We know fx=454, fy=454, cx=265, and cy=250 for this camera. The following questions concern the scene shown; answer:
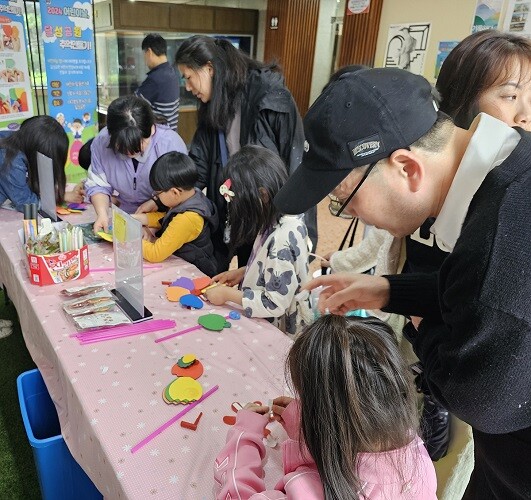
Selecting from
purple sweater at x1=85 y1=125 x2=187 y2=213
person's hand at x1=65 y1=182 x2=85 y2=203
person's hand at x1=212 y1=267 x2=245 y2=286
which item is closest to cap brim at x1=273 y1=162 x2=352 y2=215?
person's hand at x1=212 y1=267 x2=245 y2=286

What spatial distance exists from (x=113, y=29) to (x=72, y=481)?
6.48 metres

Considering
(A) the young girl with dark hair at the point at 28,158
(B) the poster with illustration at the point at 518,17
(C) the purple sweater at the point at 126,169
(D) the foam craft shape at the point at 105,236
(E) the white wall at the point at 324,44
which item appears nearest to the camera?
(D) the foam craft shape at the point at 105,236

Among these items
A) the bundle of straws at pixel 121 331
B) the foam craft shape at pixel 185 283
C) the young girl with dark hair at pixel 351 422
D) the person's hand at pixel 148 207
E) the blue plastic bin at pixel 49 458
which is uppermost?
the young girl with dark hair at pixel 351 422

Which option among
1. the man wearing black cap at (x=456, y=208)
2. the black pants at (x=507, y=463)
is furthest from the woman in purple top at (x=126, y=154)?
the black pants at (x=507, y=463)

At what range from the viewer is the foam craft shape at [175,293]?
1511 mm

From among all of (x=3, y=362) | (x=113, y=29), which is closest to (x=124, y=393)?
(x=3, y=362)

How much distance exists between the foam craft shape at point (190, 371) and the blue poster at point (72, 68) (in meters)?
3.58

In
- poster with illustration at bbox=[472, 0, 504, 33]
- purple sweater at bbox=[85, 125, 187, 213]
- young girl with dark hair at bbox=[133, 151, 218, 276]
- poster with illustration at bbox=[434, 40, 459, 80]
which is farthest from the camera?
poster with illustration at bbox=[434, 40, 459, 80]

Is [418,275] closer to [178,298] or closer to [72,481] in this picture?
[178,298]

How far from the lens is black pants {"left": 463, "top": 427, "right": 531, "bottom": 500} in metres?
0.70

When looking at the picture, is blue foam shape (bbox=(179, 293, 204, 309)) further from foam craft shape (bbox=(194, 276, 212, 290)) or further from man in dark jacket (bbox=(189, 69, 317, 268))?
man in dark jacket (bbox=(189, 69, 317, 268))

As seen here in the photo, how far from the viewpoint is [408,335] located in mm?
940

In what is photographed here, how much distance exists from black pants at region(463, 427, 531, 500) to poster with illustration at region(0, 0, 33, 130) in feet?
14.1

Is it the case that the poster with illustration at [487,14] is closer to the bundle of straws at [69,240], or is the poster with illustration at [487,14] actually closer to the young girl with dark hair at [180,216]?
the young girl with dark hair at [180,216]
